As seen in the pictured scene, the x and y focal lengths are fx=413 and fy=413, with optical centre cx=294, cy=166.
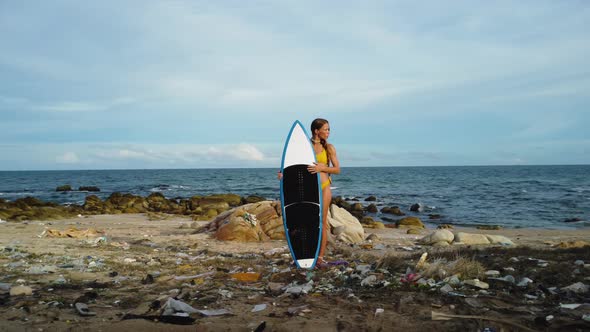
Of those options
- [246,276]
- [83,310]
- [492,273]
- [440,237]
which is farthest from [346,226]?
[83,310]

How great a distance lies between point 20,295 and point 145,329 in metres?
2.12

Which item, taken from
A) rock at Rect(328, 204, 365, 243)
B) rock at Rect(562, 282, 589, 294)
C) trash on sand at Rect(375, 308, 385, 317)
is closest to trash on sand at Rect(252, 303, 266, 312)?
trash on sand at Rect(375, 308, 385, 317)

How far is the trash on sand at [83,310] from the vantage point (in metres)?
4.17

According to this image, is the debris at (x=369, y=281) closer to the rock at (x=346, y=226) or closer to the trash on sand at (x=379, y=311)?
the trash on sand at (x=379, y=311)

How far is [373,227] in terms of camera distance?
15242mm

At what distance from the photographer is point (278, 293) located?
4977 mm

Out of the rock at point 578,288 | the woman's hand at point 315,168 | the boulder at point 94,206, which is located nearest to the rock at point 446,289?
the rock at point 578,288

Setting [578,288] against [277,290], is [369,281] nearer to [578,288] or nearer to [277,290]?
[277,290]

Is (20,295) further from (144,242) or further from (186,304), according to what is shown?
(144,242)

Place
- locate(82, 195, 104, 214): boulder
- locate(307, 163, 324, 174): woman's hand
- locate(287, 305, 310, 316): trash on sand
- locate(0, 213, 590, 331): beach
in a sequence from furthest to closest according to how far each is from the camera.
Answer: locate(82, 195, 104, 214): boulder < locate(307, 163, 324, 174): woman's hand < locate(287, 305, 310, 316): trash on sand < locate(0, 213, 590, 331): beach

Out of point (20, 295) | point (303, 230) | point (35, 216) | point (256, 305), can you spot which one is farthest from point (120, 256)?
point (35, 216)

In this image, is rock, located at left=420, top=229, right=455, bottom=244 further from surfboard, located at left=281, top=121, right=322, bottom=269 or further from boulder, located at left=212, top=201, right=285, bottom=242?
surfboard, located at left=281, top=121, right=322, bottom=269

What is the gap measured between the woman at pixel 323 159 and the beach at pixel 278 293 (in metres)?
1.00

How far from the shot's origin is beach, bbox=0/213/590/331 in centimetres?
383
